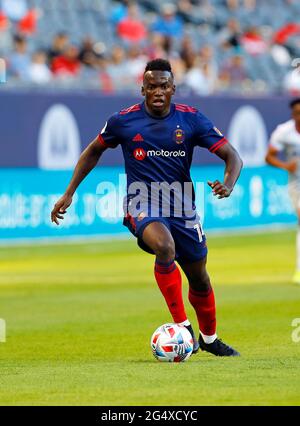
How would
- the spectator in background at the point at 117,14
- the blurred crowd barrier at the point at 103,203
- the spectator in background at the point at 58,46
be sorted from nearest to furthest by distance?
the blurred crowd barrier at the point at 103,203 → the spectator in background at the point at 58,46 → the spectator in background at the point at 117,14

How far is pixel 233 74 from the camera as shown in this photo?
1082 inches

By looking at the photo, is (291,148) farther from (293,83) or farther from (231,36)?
(231,36)

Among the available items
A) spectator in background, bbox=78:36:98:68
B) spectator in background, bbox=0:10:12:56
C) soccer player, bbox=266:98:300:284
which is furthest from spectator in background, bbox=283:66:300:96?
soccer player, bbox=266:98:300:284

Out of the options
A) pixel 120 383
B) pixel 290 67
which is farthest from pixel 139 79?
pixel 120 383

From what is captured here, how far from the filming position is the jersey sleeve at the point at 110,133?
9.82 m

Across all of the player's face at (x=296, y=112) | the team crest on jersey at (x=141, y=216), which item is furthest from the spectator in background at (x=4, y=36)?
the team crest on jersey at (x=141, y=216)

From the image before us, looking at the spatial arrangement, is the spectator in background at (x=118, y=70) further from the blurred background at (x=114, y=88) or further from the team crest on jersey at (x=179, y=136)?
the team crest on jersey at (x=179, y=136)

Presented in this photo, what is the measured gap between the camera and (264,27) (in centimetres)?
3162

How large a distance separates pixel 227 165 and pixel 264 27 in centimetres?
2255

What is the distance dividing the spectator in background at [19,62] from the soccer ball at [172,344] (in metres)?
13.4

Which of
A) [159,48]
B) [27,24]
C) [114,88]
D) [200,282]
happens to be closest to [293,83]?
[159,48]

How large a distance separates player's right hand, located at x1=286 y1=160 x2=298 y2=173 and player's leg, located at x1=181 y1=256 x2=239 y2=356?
6.79m
